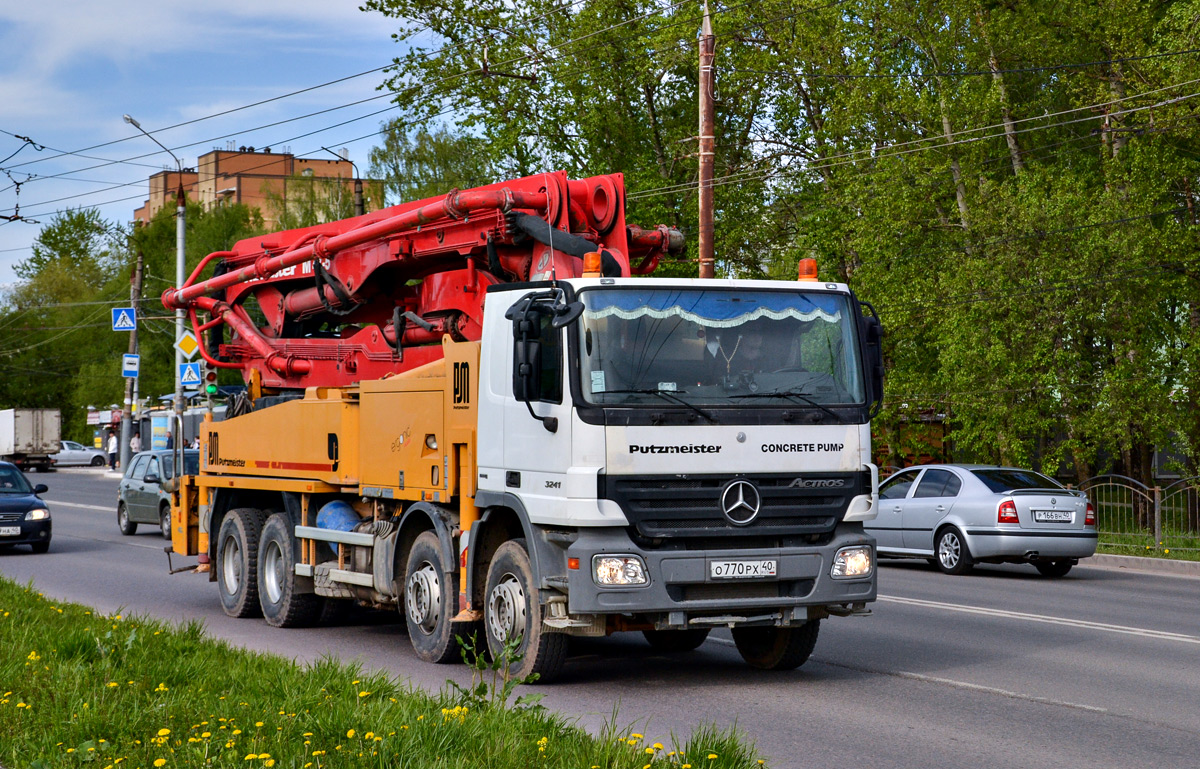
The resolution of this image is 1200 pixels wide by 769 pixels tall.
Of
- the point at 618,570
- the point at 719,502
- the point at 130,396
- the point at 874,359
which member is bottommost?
the point at 618,570

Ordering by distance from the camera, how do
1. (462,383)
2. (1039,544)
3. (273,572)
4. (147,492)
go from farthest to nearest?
1. (147,492)
2. (1039,544)
3. (273,572)
4. (462,383)

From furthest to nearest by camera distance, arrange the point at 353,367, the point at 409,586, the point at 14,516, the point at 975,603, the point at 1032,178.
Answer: the point at 1032,178 → the point at 14,516 → the point at 975,603 → the point at 353,367 → the point at 409,586

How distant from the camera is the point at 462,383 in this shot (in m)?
9.20

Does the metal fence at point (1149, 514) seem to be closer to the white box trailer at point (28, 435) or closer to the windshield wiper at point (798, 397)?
the windshield wiper at point (798, 397)

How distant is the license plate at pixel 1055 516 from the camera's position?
16688mm

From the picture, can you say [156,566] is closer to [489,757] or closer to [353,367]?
[353,367]

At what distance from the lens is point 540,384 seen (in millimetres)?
8195

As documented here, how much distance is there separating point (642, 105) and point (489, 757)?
100ft

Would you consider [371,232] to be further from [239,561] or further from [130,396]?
[130,396]

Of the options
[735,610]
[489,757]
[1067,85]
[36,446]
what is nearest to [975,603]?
[735,610]

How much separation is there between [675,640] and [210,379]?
259 inches

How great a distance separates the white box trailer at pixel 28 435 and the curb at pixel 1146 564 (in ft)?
171

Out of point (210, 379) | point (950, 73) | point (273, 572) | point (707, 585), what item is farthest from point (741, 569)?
point (950, 73)

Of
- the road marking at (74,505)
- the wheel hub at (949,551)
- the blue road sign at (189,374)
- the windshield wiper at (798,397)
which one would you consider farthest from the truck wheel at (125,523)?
the windshield wiper at (798,397)
